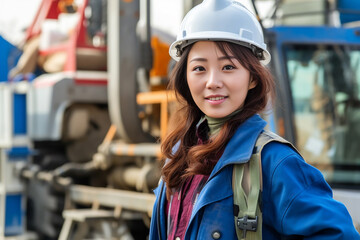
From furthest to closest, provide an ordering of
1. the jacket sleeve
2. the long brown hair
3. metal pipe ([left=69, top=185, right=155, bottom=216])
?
1. metal pipe ([left=69, top=185, right=155, bottom=216])
2. the long brown hair
3. the jacket sleeve

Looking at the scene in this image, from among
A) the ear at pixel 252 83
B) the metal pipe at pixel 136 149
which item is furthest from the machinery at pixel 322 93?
the ear at pixel 252 83

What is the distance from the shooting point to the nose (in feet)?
5.23

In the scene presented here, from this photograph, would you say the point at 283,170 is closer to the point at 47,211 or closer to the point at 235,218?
the point at 235,218

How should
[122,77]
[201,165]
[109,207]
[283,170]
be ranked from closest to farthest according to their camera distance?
[283,170]
[201,165]
[122,77]
[109,207]

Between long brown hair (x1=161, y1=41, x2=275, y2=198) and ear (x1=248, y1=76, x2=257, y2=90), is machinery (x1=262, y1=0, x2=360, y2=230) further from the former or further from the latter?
ear (x1=248, y1=76, x2=257, y2=90)

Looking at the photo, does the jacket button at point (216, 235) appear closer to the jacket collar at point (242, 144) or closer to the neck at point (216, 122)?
the jacket collar at point (242, 144)

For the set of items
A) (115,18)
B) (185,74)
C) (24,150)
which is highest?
(115,18)

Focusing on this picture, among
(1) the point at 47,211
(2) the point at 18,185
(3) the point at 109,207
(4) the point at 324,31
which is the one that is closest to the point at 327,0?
(4) the point at 324,31

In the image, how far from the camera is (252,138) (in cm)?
151

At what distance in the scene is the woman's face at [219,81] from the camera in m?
1.59

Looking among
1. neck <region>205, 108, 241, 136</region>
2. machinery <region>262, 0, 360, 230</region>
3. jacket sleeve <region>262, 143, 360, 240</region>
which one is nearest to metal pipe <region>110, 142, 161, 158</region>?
machinery <region>262, 0, 360, 230</region>

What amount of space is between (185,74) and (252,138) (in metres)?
0.34

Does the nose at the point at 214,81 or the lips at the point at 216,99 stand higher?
the nose at the point at 214,81

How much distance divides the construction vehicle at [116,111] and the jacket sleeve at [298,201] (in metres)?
2.46
